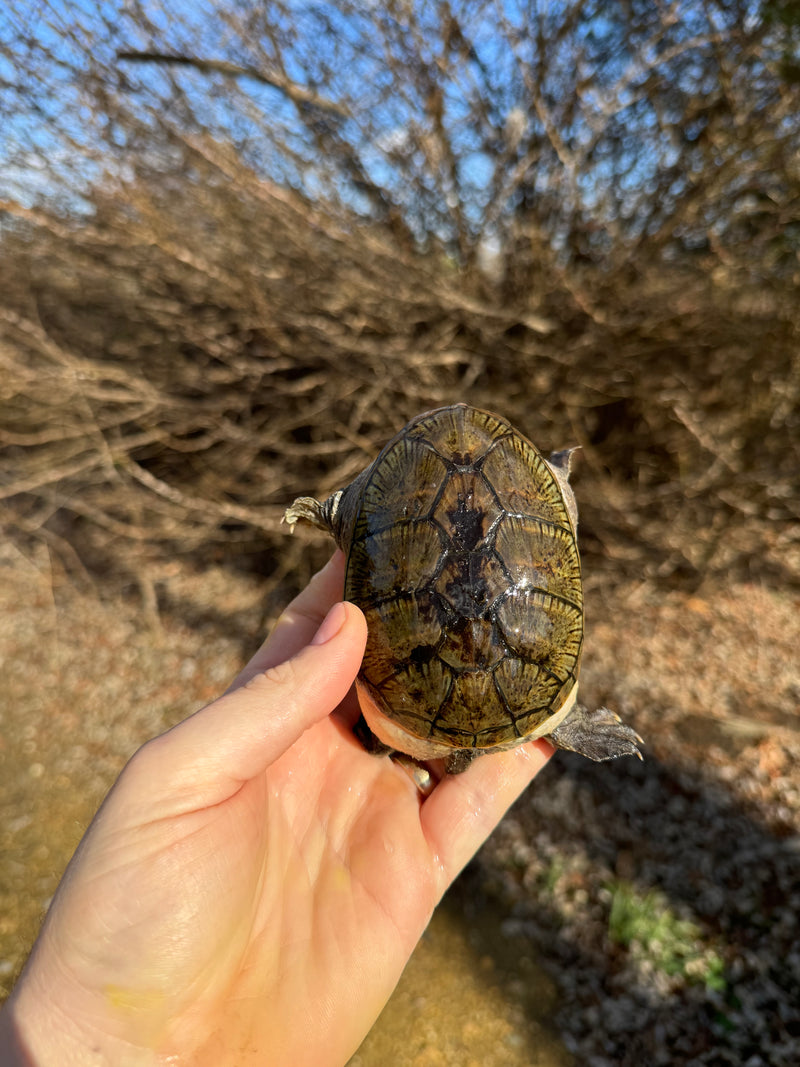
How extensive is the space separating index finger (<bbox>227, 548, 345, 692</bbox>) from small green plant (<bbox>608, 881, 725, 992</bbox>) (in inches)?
71.2

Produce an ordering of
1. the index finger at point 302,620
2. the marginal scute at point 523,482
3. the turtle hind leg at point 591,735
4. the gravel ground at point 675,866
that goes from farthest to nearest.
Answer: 1. the gravel ground at point 675,866
2. the index finger at point 302,620
3. the turtle hind leg at point 591,735
4. the marginal scute at point 523,482

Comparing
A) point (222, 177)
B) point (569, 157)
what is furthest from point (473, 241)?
point (222, 177)

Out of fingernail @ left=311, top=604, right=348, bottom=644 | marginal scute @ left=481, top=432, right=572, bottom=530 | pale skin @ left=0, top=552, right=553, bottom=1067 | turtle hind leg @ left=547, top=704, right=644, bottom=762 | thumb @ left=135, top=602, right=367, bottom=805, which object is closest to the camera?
pale skin @ left=0, top=552, right=553, bottom=1067

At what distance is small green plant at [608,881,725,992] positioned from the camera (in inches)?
96.3

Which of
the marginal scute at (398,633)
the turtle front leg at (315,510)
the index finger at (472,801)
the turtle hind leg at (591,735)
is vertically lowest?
the index finger at (472,801)

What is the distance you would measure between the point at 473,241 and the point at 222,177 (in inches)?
59.8

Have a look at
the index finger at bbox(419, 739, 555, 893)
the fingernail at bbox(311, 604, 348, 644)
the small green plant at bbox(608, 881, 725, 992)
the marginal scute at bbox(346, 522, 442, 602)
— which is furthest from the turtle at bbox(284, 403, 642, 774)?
the small green plant at bbox(608, 881, 725, 992)

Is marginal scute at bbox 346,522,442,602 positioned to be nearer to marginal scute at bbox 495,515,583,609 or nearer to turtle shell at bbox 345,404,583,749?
turtle shell at bbox 345,404,583,749

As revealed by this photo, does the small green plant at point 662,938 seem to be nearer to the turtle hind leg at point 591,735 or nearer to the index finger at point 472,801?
the index finger at point 472,801

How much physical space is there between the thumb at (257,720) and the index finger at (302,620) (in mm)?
468


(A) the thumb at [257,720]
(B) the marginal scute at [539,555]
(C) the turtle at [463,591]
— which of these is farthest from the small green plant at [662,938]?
(A) the thumb at [257,720]

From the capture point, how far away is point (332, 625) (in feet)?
5.27

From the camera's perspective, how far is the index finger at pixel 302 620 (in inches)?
82.8

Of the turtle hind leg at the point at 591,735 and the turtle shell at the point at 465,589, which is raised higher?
the turtle shell at the point at 465,589
